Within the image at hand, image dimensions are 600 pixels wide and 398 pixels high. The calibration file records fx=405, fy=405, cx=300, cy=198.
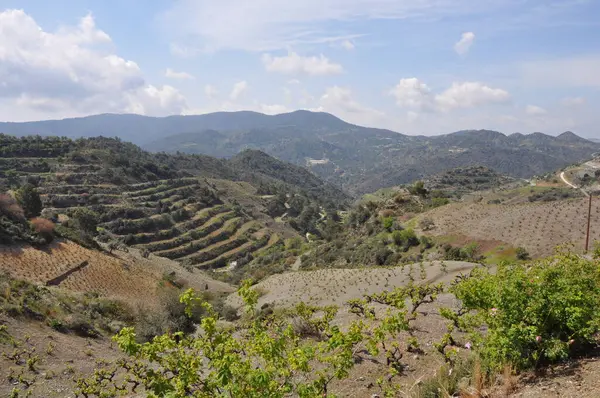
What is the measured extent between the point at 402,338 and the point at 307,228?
77.4 metres

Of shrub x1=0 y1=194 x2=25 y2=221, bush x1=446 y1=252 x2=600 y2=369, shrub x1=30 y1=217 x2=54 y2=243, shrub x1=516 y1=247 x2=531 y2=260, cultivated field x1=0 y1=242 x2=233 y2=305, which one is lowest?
cultivated field x1=0 y1=242 x2=233 y2=305

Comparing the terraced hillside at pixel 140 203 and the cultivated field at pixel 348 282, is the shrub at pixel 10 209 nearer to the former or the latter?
the terraced hillside at pixel 140 203

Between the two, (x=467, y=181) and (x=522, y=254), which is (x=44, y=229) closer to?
(x=522, y=254)

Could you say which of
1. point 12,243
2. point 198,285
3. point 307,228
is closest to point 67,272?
point 12,243

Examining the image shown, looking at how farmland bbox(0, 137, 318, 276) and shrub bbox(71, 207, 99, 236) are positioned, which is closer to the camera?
shrub bbox(71, 207, 99, 236)

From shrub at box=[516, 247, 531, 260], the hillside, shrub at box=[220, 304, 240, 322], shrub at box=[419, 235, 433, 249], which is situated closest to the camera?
shrub at box=[220, 304, 240, 322]

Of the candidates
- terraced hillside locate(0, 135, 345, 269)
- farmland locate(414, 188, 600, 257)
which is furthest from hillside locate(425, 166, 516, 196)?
farmland locate(414, 188, 600, 257)

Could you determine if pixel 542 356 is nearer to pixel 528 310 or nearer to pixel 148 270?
pixel 528 310

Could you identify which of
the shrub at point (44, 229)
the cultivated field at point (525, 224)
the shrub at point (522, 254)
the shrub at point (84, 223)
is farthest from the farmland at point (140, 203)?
the shrub at point (522, 254)

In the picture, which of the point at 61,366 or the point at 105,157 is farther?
the point at 105,157

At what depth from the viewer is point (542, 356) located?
245 inches

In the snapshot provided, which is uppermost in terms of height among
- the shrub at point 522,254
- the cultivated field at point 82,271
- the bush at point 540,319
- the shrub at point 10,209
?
the bush at point 540,319

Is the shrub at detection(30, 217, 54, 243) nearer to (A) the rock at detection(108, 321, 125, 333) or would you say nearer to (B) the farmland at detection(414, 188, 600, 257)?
(A) the rock at detection(108, 321, 125, 333)

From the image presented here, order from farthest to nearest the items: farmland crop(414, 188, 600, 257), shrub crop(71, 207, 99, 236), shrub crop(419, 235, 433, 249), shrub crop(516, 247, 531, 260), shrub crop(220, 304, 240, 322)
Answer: shrub crop(71, 207, 99, 236), shrub crop(419, 235, 433, 249), farmland crop(414, 188, 600, 257), shrub crop(516, 247, 531, 260), shrub crop(220, 304, 240, 322)
